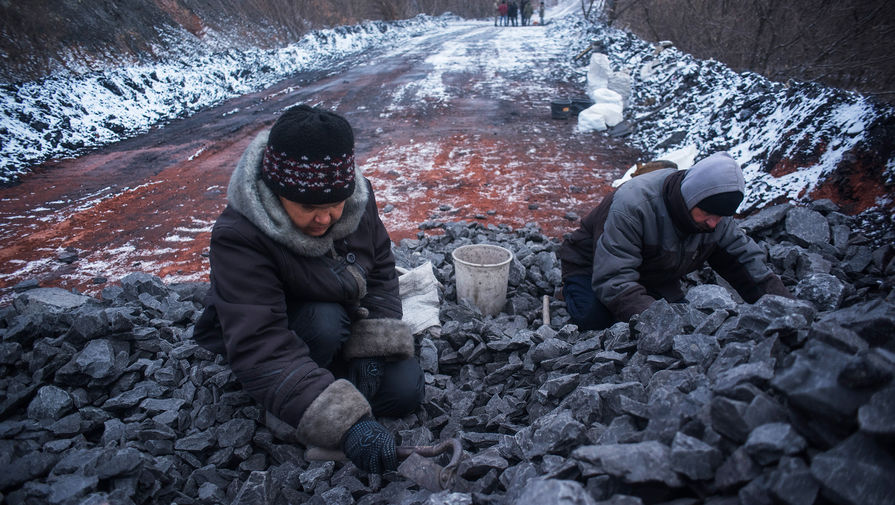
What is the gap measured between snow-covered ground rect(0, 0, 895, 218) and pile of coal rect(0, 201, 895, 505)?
115 cm

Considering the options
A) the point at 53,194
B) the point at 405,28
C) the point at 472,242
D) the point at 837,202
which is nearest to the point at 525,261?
the point at 472,242

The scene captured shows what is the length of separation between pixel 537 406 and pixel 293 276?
1312 millimetres

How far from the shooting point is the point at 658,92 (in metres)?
8.38

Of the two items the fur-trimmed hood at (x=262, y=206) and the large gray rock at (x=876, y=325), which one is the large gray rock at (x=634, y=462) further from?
the fur-trimmed hood at (x=262, y=206)

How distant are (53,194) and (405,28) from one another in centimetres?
2027

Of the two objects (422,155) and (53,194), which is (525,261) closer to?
(422,155)

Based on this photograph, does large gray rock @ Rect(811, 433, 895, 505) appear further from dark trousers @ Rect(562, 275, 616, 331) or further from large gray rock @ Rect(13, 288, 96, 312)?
large gray rock @ Rect(13, 288, 96, 312)

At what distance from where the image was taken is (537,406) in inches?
88.9

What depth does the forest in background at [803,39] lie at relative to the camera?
20.6ft

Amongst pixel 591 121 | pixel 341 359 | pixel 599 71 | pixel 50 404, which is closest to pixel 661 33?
pixel 599 71

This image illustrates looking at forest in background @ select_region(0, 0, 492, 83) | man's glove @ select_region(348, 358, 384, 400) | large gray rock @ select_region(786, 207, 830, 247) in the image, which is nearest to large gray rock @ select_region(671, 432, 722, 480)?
man's glove @ select_region(348, 358, 384, 400)

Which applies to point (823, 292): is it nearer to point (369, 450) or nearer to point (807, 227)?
point (807, 227)

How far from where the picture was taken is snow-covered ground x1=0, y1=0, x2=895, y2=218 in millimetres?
4320

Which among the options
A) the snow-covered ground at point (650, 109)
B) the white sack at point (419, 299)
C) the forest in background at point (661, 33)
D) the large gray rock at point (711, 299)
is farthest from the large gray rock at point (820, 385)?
the forest in background at point (661, 33)
